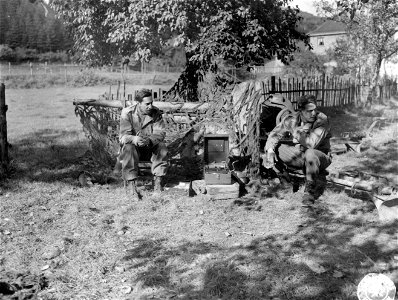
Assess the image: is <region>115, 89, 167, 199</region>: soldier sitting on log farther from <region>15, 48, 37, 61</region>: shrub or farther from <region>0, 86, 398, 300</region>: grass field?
<region>15, 48, 37, 61</region>: shrub

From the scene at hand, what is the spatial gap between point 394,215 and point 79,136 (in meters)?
8.61

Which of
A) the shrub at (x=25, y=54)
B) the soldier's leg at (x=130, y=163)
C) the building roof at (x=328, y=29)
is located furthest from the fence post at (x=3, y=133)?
the building roof at (x=328, y=29)

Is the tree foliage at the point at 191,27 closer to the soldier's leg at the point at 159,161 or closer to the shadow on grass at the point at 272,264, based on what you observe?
the soldier's leg at the point at 159,161

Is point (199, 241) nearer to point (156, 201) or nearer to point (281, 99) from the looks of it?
point (156, 201)

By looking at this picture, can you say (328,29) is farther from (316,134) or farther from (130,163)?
(130,163)

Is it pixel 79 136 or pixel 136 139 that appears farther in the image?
pixel 79 136

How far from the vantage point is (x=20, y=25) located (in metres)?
63.0

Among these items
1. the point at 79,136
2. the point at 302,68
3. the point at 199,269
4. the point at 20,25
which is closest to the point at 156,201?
the point at 199,269

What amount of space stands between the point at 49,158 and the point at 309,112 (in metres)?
5.29

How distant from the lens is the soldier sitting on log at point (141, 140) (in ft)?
20.7

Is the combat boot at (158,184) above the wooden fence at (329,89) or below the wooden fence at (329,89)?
below

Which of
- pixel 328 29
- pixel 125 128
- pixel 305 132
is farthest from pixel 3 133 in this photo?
pixel 328 29

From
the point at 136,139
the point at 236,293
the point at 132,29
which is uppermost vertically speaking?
the point at 132,29

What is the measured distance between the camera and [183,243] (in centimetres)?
478
